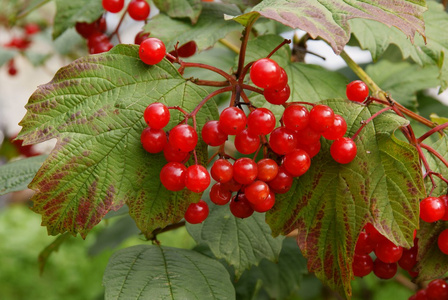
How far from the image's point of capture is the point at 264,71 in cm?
60

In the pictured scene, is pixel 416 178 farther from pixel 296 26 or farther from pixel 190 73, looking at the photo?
pixel 190 73

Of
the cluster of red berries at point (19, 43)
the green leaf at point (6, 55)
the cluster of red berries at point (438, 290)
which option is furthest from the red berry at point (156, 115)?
the cluster of red berries at point (19, 43)

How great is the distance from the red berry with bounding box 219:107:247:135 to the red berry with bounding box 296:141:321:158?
0.29 feet

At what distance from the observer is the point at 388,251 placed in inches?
27.7

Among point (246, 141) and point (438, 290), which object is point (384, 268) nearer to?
point (438, 290)

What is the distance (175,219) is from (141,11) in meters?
0.48

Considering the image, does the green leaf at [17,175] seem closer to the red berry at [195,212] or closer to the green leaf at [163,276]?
the green leaf at [163,276]

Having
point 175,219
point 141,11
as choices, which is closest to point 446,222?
point 175,219

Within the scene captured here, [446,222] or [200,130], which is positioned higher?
[200,130]

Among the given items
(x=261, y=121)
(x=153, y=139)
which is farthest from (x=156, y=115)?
(x=261, y=121)

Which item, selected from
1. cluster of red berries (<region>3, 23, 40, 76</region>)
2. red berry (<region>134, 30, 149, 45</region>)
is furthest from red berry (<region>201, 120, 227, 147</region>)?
cluster of red berries (<region>3, 23, 40, 76</region>)

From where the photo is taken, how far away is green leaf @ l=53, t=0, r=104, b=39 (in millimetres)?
968

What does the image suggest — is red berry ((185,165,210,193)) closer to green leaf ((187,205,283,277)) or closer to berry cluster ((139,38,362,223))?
berry cluster ((139,38,362,223))

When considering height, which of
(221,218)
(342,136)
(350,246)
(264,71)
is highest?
(264,71)
